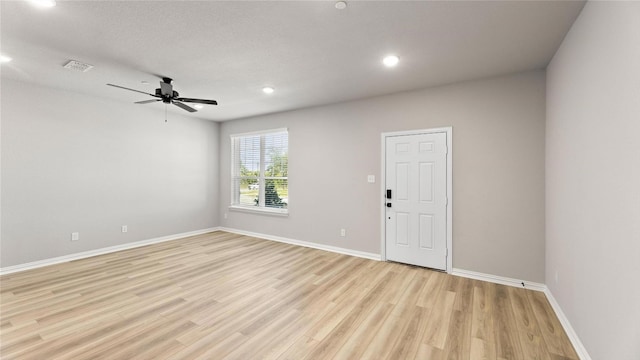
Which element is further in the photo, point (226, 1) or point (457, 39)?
point (457, 39)

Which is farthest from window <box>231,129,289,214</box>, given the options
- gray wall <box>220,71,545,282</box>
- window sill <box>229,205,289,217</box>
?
gray wall <box>220,71,545,282</box>

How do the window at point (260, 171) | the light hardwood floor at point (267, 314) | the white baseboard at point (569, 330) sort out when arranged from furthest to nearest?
the window at point (260, 171) < the light hardwood floor at point (267, 314) < the white baseboard at point (569, 330)

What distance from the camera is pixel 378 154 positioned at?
4.45 metres

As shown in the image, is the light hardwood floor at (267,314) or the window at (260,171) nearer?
the light hardwood floor at (267,314)

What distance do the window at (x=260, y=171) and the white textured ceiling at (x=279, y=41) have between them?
1.97m

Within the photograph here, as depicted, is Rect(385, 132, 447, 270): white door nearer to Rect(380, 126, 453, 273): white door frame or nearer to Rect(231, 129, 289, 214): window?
Rect(380, 126, 453, 273): white door frame

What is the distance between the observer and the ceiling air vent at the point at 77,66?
3189 millimetres

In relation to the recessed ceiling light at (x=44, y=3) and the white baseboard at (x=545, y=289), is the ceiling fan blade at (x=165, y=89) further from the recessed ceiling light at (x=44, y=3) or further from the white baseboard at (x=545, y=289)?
the white baseboard at (x=545, y=289)

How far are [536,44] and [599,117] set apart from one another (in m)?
1.27

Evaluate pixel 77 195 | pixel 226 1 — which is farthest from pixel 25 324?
Result: pixel 226 1

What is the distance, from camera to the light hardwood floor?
212 cm

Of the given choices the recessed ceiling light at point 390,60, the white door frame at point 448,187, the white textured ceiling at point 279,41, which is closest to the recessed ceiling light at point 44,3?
the white textured ceiling at point 279,41

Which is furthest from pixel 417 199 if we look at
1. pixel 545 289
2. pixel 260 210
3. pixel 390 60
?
pixel 260 210

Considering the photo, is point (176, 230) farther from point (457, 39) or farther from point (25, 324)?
point (457, 39)
